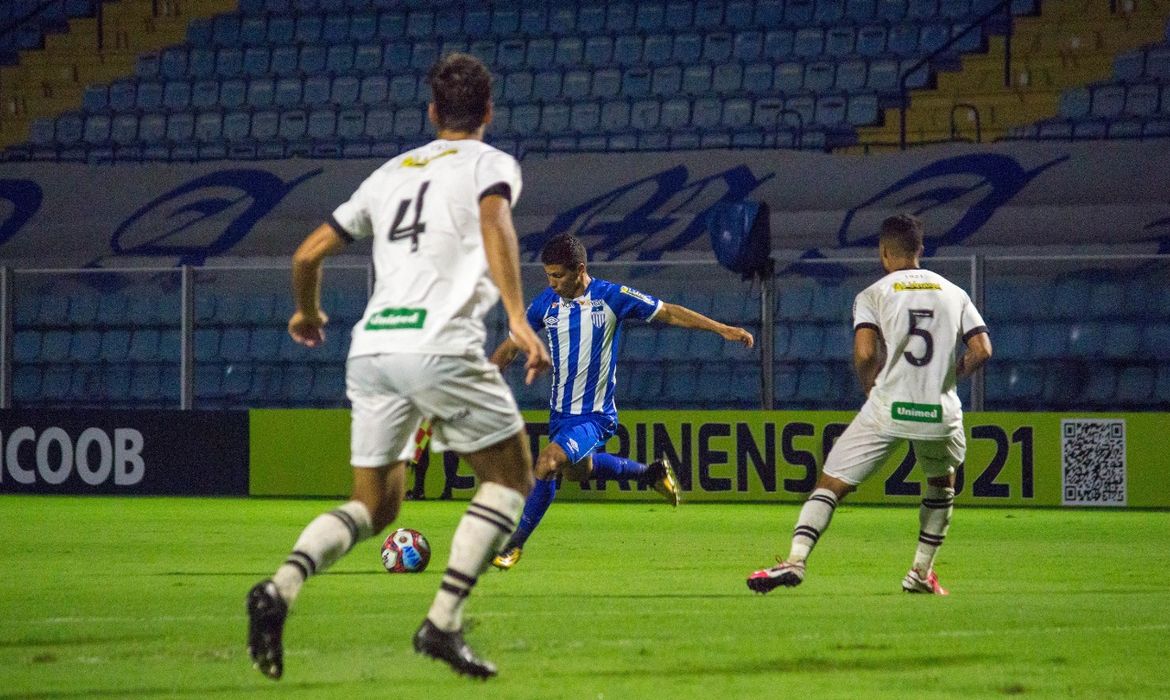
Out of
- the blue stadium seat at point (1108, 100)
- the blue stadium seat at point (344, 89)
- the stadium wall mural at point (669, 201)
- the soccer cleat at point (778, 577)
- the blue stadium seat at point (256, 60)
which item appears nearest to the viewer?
the soccer cleat at point (778, 577)

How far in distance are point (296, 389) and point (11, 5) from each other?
44.9 feet

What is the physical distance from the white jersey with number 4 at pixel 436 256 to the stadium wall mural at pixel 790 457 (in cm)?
1078

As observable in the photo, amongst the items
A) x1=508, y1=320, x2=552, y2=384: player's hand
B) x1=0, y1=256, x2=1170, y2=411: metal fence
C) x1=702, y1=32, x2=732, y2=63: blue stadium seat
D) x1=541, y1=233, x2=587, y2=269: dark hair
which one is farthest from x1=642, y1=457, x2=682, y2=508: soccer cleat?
x1=702, y1=32, x2=732, y2=63: blue stadium seat

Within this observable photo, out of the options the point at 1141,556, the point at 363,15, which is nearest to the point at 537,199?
the point at 363,15

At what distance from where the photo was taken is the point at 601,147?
75.2 feet

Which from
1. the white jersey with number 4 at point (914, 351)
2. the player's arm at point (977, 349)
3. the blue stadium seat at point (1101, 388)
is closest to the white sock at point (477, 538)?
the white jersey with number 4 at point (914, 351)

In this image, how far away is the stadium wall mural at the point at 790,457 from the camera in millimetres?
16141

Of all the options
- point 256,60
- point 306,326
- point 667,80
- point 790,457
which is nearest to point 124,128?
point 256,60

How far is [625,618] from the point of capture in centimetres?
774

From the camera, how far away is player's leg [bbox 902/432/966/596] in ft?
29.0

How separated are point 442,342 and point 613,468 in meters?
5.63

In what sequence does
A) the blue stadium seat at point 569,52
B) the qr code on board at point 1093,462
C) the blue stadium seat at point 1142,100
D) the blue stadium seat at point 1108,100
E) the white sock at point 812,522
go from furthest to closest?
the blue stadium seat at point 569,52, the blue stadium seat at point 1108,100, the blue stadium seat at point 1142,100, the qr code on board at point 1093,462, the white sock at point 812,522

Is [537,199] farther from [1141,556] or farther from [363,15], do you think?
[1141,556]

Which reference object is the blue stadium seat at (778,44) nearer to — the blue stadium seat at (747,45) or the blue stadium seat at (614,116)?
the blue stadium seat at (747,45)
